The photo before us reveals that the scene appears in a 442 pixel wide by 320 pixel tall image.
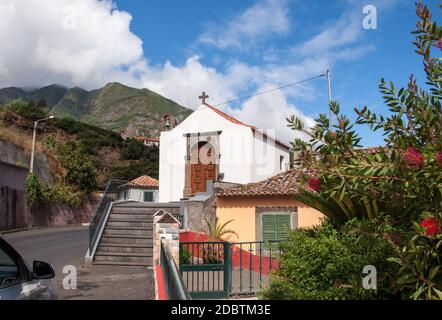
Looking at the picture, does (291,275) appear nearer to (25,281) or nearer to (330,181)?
(330,181)

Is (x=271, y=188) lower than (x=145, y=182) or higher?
lower

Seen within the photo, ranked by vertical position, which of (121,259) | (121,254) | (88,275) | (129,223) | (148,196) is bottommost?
(88,275)

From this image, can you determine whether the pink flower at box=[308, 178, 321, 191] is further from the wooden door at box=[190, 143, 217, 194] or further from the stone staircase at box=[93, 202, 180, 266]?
the wooden door at box=[190, 143, 217, 194]

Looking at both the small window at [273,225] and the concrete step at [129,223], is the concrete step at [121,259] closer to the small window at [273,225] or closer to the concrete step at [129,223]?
the concrete step at [129,223]

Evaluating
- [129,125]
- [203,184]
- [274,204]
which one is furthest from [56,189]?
[129,125]

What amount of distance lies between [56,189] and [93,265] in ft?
57.7

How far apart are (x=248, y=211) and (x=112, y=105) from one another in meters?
109

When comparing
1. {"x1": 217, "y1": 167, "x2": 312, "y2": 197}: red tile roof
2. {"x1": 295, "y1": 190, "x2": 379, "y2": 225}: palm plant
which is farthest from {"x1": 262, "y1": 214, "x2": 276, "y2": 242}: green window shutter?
{"x1": 295, "y1": 190, "x2": 379, "y2": 225}: palm plant

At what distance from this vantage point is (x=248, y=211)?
582 inches

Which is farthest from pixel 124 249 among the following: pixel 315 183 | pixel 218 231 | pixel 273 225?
pixel 315 183

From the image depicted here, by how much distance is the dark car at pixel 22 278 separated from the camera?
3.40m

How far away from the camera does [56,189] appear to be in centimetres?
2811

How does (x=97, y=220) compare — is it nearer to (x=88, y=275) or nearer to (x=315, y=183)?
(x=88, y=275)

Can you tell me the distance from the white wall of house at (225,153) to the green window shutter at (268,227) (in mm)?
5898
